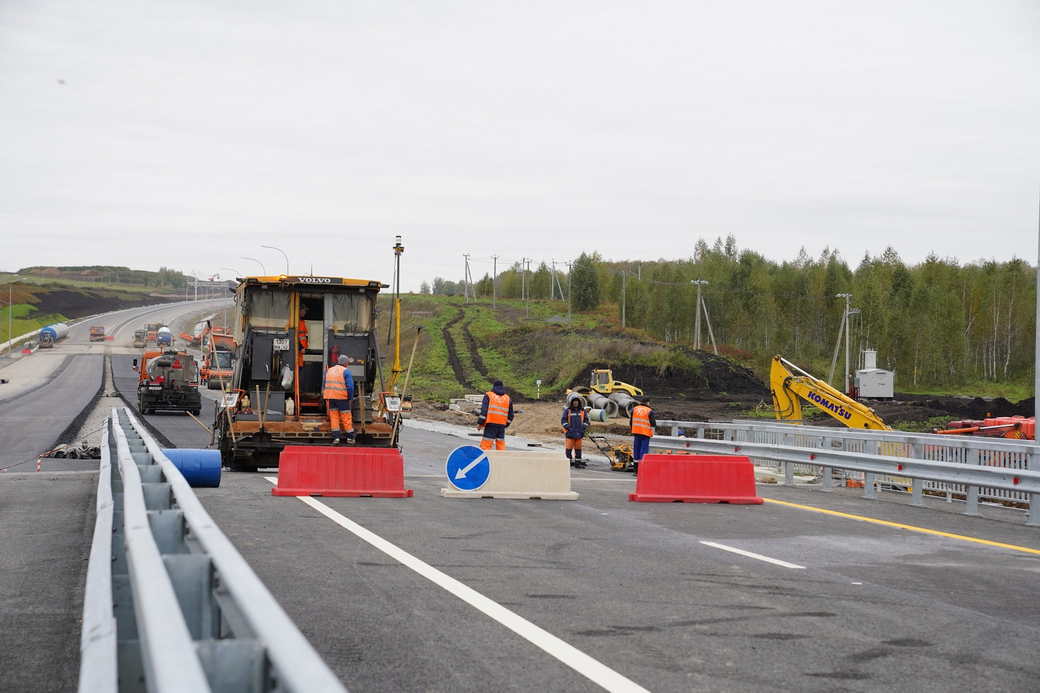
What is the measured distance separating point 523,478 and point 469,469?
888 millimetres

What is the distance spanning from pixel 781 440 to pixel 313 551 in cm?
1664

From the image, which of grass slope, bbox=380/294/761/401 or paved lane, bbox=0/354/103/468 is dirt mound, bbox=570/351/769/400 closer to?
grass slope, bbox=380/294/761/401

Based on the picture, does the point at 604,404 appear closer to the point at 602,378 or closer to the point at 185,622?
the point at 602,378

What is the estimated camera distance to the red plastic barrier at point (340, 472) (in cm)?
1565

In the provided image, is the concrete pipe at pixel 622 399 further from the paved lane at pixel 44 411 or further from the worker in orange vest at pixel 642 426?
the paved lane at pixel 44 411

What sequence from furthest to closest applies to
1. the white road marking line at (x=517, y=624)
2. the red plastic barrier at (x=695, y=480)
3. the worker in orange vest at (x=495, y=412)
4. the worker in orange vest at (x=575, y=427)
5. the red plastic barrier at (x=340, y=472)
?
the worker in orange vest at (x=575, y=427) < the worker in orange vest at (x=495, y=412) < the red plastic barrier at (x=695, y=480) < the red plastic barrier at (x=340, y=472) < the white road marking line at (x=517, y=624)

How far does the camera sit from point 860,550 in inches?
472

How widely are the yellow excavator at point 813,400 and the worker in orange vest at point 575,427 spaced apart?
22.6ft

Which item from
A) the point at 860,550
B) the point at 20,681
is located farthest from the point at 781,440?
the point at 20,681

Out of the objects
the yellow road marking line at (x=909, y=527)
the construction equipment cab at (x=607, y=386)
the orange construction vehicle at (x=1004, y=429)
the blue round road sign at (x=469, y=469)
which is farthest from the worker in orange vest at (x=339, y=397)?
the construction equipment cab at (x=607, y=386)

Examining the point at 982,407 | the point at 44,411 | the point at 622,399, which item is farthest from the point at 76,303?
the point at 622,399

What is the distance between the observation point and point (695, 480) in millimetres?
17094

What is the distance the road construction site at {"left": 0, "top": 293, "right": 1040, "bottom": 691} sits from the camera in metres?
6.32

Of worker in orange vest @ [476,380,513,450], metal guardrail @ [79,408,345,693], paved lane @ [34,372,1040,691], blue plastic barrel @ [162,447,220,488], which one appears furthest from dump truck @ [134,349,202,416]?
metal guardrail @ [79,408,345,693]
